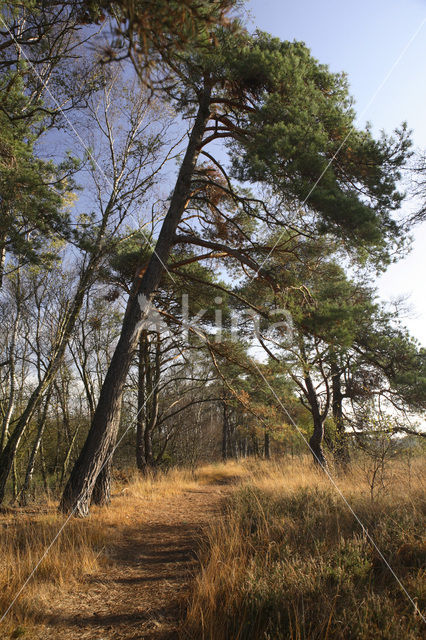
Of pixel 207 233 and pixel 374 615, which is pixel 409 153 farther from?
pixel 374 615

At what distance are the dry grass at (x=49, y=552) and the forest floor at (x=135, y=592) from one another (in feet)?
0.29

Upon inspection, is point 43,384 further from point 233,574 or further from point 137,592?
point 233,574

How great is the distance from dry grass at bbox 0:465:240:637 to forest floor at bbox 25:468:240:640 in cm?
9

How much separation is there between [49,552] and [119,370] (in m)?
2.71

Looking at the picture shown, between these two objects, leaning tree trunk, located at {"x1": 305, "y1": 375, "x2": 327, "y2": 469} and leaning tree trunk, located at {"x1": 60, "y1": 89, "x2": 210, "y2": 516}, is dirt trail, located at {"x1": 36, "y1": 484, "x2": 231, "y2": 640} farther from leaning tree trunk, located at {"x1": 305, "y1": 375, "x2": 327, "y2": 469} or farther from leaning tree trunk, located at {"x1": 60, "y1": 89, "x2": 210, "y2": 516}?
leaning tree trunk, located at {"x1": 305, "y1": 375, "x2": 327, "y2": 469}

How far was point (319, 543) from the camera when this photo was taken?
321 centimetres

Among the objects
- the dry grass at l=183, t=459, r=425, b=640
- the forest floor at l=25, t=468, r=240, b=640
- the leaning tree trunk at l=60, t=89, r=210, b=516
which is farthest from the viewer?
the leaning tree trunk at l=60, t=89, r=210, b=516

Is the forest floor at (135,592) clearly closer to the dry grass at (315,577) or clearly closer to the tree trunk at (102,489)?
the dry grass at (315,577)

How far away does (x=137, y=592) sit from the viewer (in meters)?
3.00

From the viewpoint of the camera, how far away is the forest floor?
2.40 meters

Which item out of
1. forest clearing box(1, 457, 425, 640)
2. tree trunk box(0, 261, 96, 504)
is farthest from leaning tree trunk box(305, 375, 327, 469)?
tree trunk box(0, 261, 96, 504)

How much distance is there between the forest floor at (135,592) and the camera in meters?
2.40

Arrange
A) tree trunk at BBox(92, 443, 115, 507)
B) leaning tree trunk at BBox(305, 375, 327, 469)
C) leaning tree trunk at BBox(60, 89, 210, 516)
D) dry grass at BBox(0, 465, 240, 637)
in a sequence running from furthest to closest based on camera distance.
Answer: leaning tree trunk at BBox(305, 375, 327, 469) → tree trunk at BBox(92, 443, 115, 507) → leaning tree trunk at BBox(60, 89, 210, 516) → dry grass at BBox(0, 465, 240, 637)

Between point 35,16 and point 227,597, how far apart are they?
25.9ft
